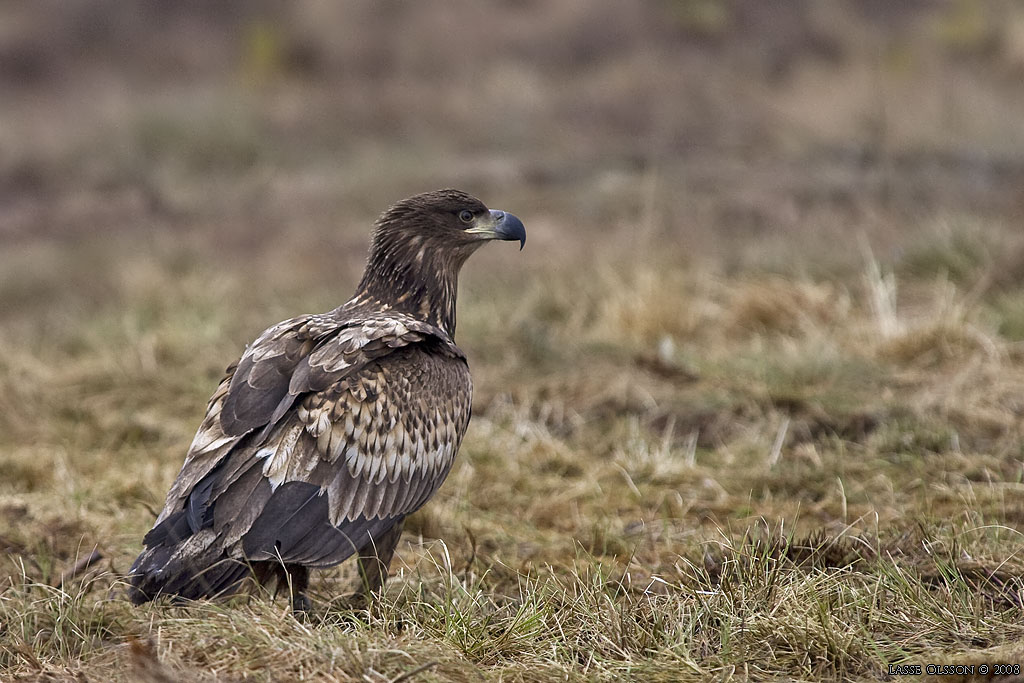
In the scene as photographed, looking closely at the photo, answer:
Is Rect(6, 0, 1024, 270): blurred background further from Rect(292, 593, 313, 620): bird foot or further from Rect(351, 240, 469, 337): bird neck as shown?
Rect(292, 593, 313, 620): bird foot

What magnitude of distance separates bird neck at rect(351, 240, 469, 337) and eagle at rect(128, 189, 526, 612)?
223 mm

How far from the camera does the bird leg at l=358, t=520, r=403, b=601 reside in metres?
3.97

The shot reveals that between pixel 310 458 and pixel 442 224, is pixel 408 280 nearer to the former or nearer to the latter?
pixel 442 224

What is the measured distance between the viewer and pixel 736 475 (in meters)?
5.37

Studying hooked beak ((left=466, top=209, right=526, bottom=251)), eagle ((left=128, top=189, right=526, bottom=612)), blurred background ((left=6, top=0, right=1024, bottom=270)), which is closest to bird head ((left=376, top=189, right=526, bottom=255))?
hooked beak ((left=466, top=209, right=526, bottom=251))

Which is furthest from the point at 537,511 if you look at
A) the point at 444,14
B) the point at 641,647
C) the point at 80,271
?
the point at 444,14

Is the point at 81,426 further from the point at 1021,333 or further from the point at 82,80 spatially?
the point at 82,80

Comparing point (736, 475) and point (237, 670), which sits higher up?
point (237, 670)

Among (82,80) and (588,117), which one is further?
(82,80)

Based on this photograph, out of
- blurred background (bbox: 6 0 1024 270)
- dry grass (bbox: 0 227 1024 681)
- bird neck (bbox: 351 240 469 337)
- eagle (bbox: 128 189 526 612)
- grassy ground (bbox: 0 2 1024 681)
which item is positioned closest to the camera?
dry grass (bbox: 0 227 1024 681)

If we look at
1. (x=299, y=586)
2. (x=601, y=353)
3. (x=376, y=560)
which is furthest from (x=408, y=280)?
(x=601, y=353)

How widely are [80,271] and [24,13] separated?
40.5ft

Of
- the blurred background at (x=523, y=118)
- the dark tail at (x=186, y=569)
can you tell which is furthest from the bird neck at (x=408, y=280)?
the blurred background at (x=523, y=118)

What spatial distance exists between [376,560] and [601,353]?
3.46m
